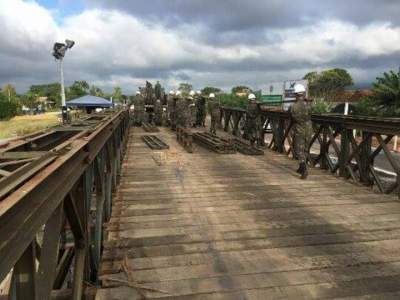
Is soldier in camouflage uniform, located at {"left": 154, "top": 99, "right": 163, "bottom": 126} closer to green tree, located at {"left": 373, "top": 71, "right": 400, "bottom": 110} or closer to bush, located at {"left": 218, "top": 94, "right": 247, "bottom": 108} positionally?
bush, located at {"left": 218, "top": 94, "right": 247, "bottom": 108}

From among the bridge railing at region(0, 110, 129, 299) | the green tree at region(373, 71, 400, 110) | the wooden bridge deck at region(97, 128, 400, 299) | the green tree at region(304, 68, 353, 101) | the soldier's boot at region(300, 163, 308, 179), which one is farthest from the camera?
the green tree at region(304, 68, 353, 101)

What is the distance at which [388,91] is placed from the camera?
3117cm

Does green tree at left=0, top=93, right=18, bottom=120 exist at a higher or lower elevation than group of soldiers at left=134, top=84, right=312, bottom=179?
lower

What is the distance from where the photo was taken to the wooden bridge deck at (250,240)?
3.91 metres

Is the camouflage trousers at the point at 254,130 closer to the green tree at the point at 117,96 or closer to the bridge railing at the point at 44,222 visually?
the bridge railing at the point at 44,222

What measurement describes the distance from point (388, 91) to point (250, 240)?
29.5 m

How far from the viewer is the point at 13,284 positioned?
211 cm

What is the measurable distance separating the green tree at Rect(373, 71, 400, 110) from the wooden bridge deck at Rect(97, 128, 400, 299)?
25.3 m

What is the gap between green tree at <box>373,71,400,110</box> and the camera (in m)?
30.8

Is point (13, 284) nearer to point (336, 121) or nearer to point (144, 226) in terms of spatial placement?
point (144, 226)

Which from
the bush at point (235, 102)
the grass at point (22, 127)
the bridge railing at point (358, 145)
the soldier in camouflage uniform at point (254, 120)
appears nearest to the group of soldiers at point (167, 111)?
the soldier in camouflage uniform at point (254, 120)

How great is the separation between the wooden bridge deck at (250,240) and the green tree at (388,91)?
996 inches

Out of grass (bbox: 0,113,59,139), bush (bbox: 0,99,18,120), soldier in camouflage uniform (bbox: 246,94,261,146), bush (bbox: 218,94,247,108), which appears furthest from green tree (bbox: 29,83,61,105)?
soldier in camouflage uniform (bbox: 246,94,261,146)

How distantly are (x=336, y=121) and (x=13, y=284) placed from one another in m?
8.13
